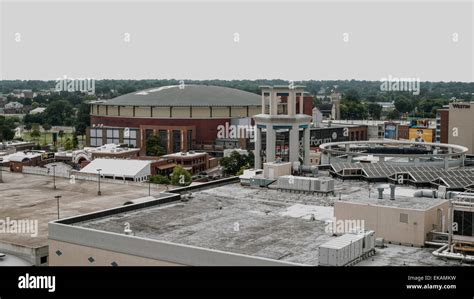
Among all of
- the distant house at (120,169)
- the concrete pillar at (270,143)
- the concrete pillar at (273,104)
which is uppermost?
the concrete pillar at (273,104)

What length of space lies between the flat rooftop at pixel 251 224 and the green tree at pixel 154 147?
65906mm

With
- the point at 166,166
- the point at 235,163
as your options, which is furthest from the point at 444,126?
the point at 166,166

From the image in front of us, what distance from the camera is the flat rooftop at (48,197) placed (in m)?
65.9

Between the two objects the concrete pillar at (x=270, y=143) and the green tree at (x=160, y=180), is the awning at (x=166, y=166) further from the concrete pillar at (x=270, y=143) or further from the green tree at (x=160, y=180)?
the concrete pillar at (x=270, y=143)

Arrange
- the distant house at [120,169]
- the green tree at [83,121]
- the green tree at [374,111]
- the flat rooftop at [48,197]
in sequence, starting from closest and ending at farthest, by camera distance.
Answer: the flat rooftop at [48,197], the distant house at [120,169], the green tree at [83,121], the green tree at [374,111]

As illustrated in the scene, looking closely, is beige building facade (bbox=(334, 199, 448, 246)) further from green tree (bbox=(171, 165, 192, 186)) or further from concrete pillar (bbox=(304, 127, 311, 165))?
green tree (bbox=(171, 165, 192, 186))

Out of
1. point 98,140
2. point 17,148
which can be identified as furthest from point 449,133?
point 17,148

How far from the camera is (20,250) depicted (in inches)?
1795

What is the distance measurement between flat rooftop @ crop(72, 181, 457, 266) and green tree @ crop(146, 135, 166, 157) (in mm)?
65906

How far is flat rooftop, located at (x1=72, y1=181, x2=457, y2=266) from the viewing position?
31000mm

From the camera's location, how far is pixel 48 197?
77.1 m

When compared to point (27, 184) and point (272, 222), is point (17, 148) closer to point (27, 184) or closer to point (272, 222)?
point (27, 184)

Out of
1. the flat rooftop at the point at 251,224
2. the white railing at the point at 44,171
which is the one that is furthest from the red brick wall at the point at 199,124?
the flat rooftop at the point at 251,224

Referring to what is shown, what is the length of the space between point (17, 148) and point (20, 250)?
7547 cm
